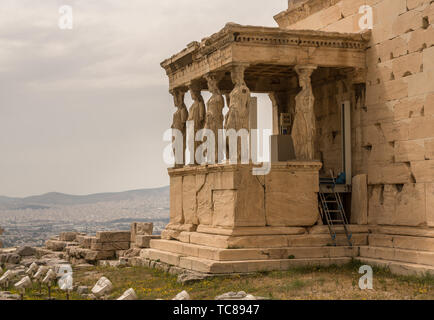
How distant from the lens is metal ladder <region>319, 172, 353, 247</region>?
15.4 metres

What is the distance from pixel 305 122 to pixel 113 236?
876 cm

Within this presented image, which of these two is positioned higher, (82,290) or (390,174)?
(390,174)

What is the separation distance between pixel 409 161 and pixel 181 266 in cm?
520

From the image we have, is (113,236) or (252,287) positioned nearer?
(252,287)

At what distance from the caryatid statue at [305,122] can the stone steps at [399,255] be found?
228 cm

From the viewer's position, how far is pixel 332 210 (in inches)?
627

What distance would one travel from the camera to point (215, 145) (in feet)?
54.1

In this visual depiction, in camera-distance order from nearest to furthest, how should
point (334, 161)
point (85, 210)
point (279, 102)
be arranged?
1. point (334, 161)
2. point (279, 102)
3. point (85, 210)

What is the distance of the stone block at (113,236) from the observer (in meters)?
22.0

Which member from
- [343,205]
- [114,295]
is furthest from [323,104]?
[114,295]

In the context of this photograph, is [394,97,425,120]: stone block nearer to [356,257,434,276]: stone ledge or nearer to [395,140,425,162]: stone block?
[395,140,425,162]: stone block

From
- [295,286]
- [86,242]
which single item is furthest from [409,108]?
[86,242]

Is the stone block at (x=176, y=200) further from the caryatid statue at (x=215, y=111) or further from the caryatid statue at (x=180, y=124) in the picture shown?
the caryatid statue at (x=215, y=111)

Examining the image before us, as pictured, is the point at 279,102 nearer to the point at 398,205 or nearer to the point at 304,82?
the point at 304,82
